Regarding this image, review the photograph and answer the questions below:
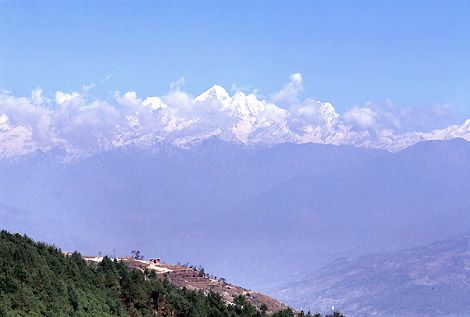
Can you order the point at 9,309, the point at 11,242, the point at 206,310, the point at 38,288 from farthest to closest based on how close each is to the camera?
the point at 206,310 → the point at 11,242 → the point at 38,288 → the point at 9,309

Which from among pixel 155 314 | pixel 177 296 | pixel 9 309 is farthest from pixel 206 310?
pixel 9 309

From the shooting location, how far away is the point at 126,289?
11138cm

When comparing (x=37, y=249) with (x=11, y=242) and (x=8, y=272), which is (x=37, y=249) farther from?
(x=8, y=272)

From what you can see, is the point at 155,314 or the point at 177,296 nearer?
the point at 155,314

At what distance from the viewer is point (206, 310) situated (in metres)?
122

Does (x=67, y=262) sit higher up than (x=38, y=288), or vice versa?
(x=67, y=262)

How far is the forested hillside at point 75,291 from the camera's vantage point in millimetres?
79000

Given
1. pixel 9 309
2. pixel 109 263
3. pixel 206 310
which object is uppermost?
pixel 109 263

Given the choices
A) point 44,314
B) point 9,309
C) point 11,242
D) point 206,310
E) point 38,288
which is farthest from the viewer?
point 206,310

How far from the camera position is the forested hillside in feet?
259

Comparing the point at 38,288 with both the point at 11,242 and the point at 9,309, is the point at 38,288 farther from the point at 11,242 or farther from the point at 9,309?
the point at 11,242

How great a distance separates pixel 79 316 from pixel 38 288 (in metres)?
4.70

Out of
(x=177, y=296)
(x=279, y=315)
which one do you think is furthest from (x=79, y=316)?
(x=279, y=315)

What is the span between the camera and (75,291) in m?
93.1
